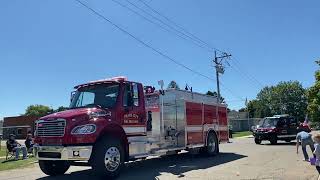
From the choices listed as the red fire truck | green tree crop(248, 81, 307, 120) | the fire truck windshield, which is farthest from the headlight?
green tree crop(248, 81, 307, 120)

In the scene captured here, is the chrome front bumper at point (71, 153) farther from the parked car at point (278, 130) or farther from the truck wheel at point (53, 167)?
the parked car at point (278, 130)

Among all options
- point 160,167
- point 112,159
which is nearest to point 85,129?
point 112,159

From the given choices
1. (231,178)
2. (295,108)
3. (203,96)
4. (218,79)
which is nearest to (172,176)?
(231,178)

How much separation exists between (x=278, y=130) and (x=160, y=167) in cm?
1511

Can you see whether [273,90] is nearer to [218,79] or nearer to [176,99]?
[218,79]

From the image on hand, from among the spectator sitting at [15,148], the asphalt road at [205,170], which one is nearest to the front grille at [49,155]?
the asphalt road at [205,170]

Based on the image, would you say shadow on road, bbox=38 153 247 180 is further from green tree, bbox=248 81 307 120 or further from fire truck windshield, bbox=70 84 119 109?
green tree, bbox=248 81 307 120

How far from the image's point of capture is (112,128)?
41.1ft

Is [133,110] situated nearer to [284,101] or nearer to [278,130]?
[278,130]

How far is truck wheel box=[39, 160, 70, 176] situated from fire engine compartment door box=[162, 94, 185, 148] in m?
4.00

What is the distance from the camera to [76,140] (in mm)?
11789

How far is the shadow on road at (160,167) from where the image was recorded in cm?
Answer: 1320

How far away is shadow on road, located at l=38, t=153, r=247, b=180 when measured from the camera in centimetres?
1320

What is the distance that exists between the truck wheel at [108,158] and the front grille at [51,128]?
3.42ft
